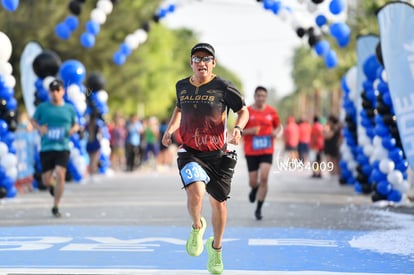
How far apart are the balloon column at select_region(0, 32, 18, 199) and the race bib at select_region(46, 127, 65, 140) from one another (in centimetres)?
317

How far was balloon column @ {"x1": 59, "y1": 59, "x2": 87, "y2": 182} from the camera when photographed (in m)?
21.7

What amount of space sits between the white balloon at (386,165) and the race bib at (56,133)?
5310mm

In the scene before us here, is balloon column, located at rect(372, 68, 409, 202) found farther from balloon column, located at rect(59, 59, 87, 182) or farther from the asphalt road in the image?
balloon column, located at rect(59, 59, 87, 182)

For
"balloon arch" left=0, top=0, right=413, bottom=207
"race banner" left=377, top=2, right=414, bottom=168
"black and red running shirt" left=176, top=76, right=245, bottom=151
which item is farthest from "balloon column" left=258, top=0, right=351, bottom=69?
"black and red running shirt" left=176, top=76, right=245, bottom=151

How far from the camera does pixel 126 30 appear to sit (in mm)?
51969

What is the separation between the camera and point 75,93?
22047 mm

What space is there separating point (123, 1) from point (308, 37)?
31.8 metres

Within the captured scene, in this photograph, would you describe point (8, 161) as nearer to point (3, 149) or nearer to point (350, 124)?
point (3, 149)

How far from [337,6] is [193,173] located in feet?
39.1

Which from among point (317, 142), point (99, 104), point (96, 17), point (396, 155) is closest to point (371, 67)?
point (396, 155)


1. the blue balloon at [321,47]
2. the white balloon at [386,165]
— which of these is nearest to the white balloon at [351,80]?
the blue balloon at [321,47]

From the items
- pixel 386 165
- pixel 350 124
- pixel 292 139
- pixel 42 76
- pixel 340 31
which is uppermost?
pixel 340 31

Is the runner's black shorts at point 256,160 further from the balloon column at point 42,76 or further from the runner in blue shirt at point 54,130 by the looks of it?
the balloon column at point 42,76

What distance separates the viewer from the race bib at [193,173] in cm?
820
